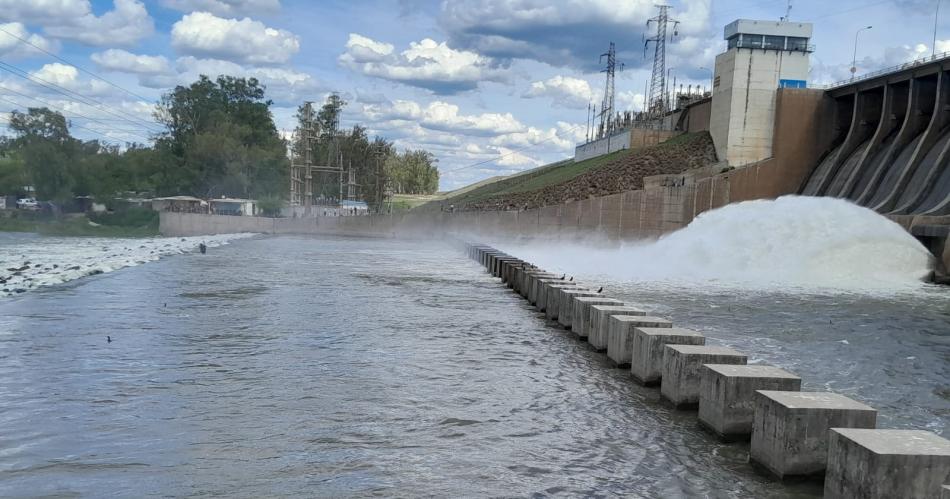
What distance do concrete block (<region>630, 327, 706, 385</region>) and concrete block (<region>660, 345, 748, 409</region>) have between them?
2.65ft

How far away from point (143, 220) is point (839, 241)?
97192 millimetres

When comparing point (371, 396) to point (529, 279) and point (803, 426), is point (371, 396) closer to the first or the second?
point (803, 426)

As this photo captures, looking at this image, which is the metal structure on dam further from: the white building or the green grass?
the green grass

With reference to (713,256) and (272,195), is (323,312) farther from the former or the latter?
(272,195)

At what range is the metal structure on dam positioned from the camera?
121 ft

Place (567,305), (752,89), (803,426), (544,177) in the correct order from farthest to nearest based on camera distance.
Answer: (544,177) < (752,89) < (567,305) < (803,426)

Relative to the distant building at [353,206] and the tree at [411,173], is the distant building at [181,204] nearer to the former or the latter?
the distant building at [353,206]

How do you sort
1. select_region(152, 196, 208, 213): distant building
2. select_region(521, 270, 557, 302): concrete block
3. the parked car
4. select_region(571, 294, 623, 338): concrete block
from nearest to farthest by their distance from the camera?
select_region(571, 294, 623, 338): concrete block → select_region(521, 270, 557, 302): concrete block → the parked car → select_region(152, 196, 208, 213): distant building

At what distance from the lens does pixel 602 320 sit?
13727mm

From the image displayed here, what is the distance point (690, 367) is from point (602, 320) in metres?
3.96

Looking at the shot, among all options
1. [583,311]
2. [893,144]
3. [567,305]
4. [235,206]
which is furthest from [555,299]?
[235,206]

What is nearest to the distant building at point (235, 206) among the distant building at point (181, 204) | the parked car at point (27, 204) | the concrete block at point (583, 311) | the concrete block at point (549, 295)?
the distant building at point (181, 204)

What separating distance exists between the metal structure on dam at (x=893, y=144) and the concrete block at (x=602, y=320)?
91.0 ft

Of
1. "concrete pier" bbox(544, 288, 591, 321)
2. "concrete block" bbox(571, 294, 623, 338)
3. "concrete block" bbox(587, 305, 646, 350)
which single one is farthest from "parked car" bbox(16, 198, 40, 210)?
"concrete block" bbox(587, 305, 646, 350)
